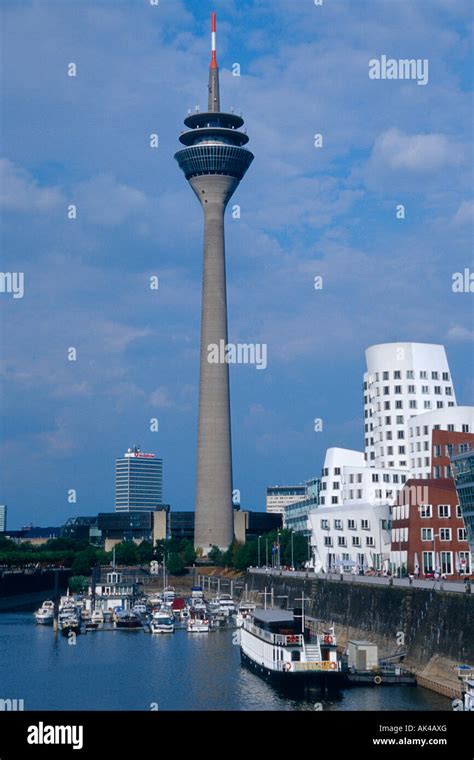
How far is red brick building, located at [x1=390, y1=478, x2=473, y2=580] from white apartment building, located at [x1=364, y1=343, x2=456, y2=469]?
39966 millimetres

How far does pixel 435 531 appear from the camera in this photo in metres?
120

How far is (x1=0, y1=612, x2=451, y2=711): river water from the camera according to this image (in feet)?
243

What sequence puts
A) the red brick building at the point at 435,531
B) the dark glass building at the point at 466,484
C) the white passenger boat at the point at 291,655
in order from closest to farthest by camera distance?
the white passenger boat at the point at 291,655
the dark glass building at the point at 466,484
the red brick building at the point at 435,531

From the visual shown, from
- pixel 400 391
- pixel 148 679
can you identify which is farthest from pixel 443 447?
pixel 148 679

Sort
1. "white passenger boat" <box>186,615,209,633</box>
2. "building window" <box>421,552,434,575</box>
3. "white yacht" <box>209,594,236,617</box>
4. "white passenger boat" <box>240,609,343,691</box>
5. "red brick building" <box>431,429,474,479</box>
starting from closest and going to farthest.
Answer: "white passenger boat" <box>240,609,343,691</box>, "building window" <box>421,552,434,575</box>, "white passenger boat" <box>186,615,209,633</box>, "red brick building" <box>431,429,474,479</box>, "white yacht" <box>209,594,236,617</box>

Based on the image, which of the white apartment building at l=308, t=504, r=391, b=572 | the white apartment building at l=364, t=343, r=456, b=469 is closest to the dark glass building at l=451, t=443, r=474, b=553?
the white apartment building at l=308, t=504, r=391, b=572

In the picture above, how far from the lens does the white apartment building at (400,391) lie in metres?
165

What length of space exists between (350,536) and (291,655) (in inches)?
2800

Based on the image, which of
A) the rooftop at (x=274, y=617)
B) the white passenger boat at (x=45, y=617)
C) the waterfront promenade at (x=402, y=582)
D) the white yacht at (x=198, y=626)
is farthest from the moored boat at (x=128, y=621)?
the rooftop at (x=274, y=617)

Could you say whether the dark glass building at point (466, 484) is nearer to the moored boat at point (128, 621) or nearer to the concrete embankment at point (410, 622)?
the concrete embankment at point (410, 622)

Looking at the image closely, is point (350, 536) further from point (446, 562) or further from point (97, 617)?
point (97, 617)

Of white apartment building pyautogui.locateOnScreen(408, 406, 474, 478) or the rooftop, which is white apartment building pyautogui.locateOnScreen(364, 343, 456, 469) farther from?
the rooftop

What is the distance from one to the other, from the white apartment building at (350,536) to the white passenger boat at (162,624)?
1022 inches
